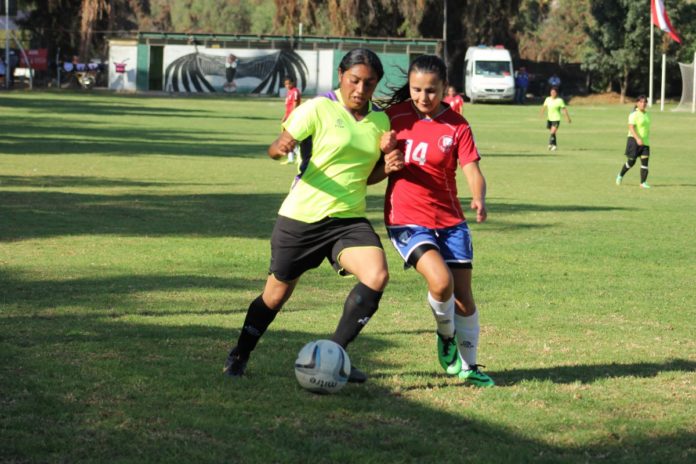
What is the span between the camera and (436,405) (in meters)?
7.03

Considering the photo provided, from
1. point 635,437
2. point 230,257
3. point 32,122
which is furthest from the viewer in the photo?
point 32,122

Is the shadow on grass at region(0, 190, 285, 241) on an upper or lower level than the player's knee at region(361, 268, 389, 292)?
lower

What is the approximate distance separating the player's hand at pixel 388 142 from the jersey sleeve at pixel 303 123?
403 mm

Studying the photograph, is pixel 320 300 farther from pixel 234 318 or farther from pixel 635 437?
pixel 635 437

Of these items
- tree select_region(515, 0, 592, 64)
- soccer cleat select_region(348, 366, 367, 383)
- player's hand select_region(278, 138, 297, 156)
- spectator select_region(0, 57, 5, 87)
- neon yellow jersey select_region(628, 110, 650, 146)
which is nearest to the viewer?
player's hand select_region(278, 138, 297, 156)

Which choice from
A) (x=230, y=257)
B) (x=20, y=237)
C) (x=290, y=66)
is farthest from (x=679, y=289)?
(x=290, y=66)

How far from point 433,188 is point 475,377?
1.17 m

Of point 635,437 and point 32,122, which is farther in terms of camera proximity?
point 32,122

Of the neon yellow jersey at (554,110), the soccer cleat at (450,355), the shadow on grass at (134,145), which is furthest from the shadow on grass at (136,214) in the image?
the neon yellow jersey at (554,110)

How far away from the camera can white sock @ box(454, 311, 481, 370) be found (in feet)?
24.9

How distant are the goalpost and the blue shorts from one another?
59071 mm

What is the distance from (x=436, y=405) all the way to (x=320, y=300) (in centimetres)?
426

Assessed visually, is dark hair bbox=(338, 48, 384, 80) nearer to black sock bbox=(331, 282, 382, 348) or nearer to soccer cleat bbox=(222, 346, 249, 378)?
black sock bbox=(331, 282, 382, 348)

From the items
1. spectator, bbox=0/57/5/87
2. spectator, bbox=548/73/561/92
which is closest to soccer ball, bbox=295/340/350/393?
spectator, bbox=0/57/5/87
